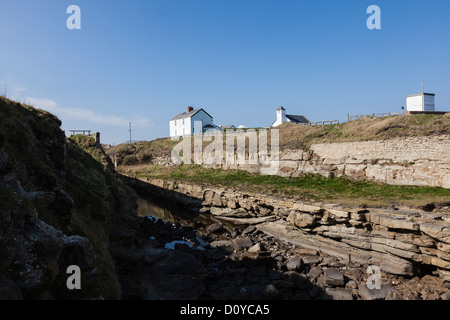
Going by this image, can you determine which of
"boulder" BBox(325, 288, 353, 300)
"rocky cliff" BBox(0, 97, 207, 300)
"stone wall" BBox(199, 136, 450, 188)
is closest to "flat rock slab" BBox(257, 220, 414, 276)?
"boulder" BBox(325, 288, 353, 300)

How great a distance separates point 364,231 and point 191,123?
160 feet

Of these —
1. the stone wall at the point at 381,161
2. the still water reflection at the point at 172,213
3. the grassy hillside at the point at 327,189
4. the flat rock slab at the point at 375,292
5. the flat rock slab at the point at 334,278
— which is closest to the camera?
the flat rock slab at the point at 375,292

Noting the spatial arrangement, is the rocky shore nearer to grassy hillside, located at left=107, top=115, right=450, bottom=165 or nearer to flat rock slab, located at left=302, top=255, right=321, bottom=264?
flat rock slab, located at left=302, top=255, right=321, bottom=264

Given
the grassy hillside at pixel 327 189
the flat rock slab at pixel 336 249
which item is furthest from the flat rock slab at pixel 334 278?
the grassy hillside at pixel 327 189

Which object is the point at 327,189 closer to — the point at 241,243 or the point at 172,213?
the point at 241,243

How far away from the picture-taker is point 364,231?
51.4ft

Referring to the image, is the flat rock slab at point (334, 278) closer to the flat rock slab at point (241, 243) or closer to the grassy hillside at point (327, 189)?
the grassy hillside at point (327, 189)

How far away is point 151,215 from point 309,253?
1806 centimetres

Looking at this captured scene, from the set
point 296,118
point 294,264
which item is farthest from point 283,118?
→ point 294,264

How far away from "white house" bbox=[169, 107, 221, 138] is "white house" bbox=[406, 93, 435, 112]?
128 feet

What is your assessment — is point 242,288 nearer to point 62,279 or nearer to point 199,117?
point 62,279

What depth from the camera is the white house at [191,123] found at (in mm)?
59856

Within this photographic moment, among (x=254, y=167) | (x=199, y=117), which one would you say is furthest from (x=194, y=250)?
(x=199, y=117)

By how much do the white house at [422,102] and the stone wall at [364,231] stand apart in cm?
3058
